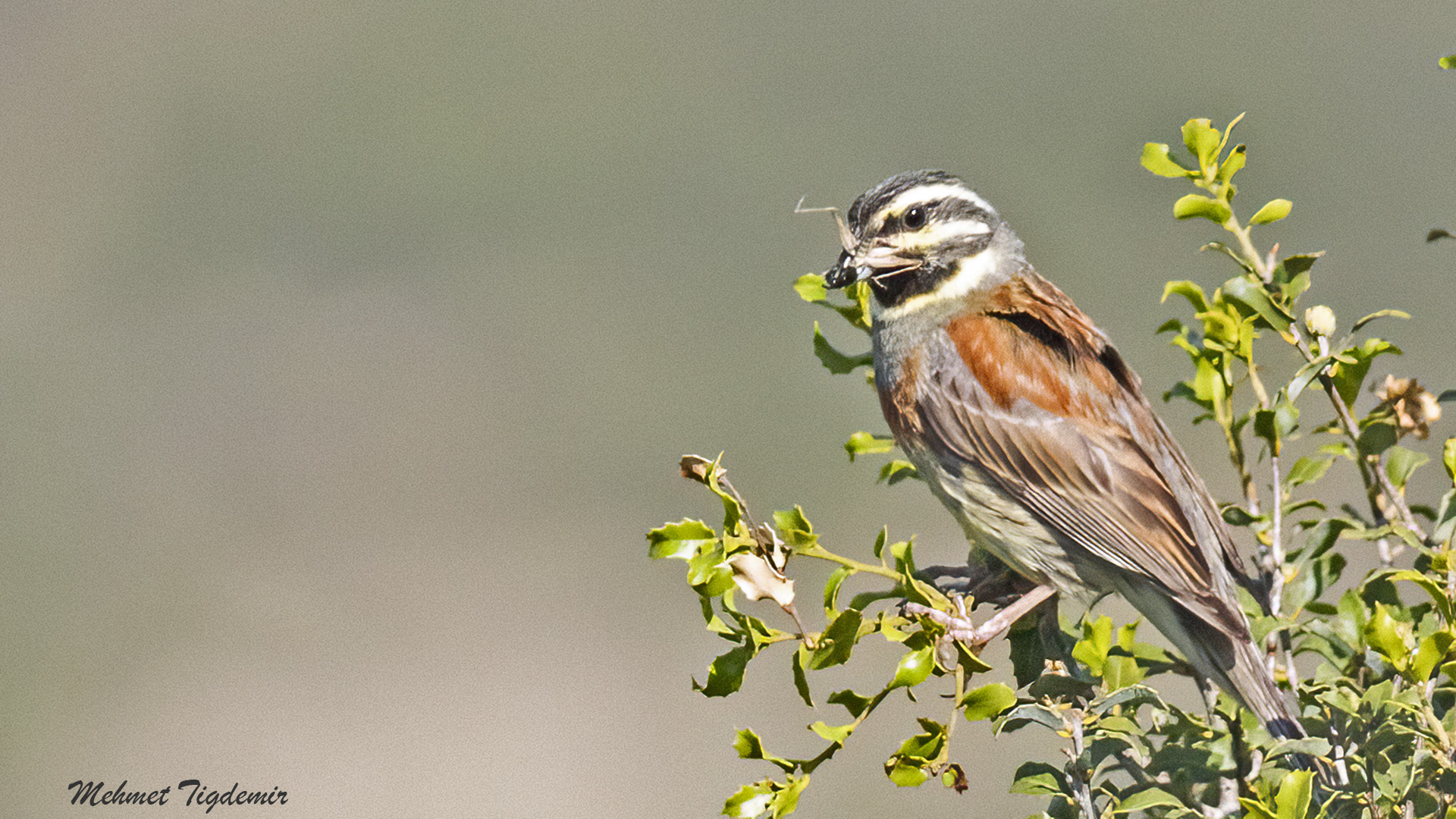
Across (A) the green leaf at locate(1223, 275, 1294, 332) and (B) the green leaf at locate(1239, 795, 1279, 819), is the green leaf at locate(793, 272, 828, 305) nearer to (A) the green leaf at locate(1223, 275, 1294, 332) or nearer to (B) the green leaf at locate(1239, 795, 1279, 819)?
(A) the green leaf at locate(1223, 275, 1294, 332)

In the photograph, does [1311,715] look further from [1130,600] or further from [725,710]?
[725,710]

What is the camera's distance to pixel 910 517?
8578 millimetres

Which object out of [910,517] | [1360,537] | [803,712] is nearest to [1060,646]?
[1360,537]

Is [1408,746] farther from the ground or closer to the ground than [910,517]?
closer to the ground

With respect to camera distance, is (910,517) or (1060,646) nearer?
(1060,646)

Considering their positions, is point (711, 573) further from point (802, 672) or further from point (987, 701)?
point (987, 701)

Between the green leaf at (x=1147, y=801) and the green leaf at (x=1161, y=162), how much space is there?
1169 mm

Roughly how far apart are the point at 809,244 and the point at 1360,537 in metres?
9.18

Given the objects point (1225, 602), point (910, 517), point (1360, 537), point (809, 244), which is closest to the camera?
point (1360, 537)

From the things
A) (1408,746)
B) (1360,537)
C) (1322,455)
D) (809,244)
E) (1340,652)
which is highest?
(809,244)

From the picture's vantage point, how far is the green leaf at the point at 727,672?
2053 millimetres

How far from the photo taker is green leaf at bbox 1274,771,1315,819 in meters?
1.88

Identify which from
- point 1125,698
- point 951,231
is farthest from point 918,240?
point 1125,698

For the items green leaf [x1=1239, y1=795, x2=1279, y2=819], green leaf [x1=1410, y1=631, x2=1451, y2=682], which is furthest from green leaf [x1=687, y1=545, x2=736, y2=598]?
green leaf [x1=1410, y1=631, x2=1451, y2=682]
